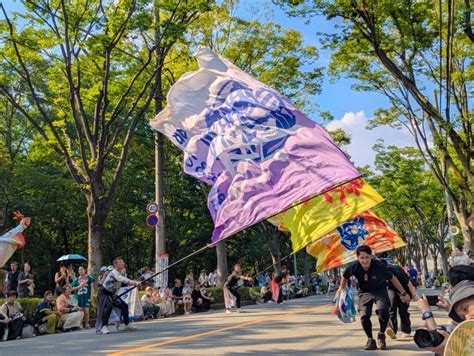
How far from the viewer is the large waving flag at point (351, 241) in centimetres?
1059

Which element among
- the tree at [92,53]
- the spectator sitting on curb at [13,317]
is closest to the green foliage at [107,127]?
the tree at [92,53]

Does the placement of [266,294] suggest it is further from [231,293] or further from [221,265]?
[231,293]

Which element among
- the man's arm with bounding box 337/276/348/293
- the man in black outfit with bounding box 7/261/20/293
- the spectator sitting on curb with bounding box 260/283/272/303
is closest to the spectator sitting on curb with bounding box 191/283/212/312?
the spectator sitting on curb with bounding box 260/283/272/303

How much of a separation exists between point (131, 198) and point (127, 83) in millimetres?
16316

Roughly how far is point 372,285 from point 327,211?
136 cm

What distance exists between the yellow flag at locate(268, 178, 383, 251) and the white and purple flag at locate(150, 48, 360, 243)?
46.1 inches

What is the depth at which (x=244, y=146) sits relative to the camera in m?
7.70

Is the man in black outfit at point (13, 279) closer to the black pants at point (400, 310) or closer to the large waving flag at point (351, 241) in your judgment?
the large waving flag at point (351, 241)

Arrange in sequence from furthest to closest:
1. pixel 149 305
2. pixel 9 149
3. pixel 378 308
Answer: pixel 9 149, pixel 149 305, pixel 378 308

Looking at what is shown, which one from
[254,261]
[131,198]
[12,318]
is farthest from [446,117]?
[254,261]

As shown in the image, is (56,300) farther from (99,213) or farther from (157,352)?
(157,352)

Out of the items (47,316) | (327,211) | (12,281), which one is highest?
(12,281)

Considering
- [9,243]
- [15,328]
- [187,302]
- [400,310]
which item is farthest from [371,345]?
[187,302]

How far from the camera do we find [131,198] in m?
34.9
